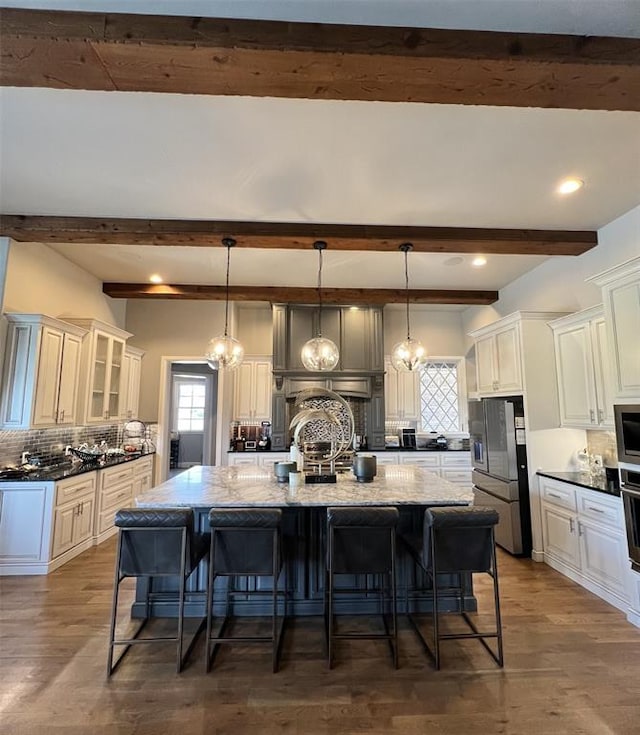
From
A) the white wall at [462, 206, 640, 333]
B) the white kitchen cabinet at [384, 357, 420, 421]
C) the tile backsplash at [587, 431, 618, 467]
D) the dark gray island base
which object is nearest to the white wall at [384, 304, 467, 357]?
the white kitchen cabinet at [384, 357, 420, 421]

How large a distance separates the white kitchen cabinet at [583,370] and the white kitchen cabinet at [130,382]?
17.5 feet

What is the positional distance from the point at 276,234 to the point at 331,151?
3.77ft

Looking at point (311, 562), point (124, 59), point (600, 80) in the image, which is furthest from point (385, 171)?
point (311, 562)

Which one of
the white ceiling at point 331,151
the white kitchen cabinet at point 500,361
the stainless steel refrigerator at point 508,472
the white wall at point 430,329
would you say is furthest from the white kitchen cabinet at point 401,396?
the white ceiling at point 331,151

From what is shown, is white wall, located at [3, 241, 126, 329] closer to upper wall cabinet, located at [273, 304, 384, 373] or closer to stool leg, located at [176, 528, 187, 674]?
upper wall cabinet, located at [273, 304, 384, 373]

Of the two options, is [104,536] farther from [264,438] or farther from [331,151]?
[331,151]

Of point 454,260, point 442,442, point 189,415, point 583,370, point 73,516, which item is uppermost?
point 454,260

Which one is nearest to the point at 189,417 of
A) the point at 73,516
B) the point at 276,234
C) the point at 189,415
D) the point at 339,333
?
the point at 189,415

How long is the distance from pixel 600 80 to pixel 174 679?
3.76 meters

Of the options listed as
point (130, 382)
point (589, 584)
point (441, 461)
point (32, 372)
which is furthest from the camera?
point (441, 461)

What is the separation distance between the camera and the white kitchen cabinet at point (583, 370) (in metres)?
3.43

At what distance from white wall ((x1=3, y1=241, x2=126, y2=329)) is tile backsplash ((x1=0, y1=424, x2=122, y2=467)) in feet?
4.23

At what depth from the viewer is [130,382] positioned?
18.4 ft

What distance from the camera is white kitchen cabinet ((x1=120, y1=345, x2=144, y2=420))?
541 centimetres
